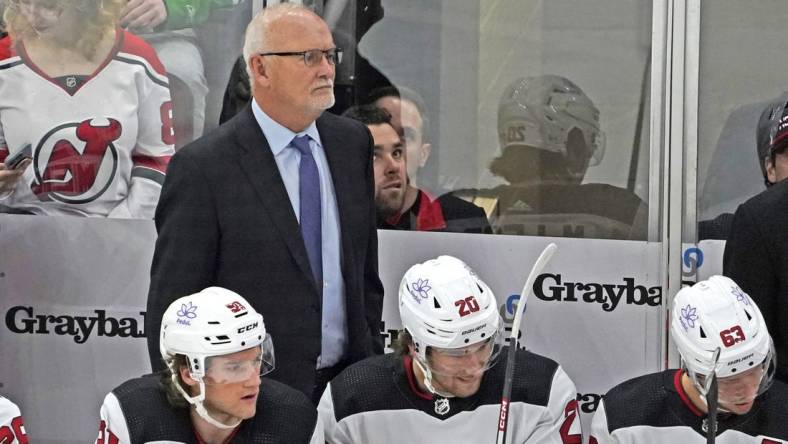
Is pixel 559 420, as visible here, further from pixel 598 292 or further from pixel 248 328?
pixel 598 292

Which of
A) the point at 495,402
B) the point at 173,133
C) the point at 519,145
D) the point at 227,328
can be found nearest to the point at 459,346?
the point at 495,402

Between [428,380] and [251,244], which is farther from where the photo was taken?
[251,244]

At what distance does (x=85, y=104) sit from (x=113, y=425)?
190 cm

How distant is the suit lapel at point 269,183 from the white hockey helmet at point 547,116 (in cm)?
112

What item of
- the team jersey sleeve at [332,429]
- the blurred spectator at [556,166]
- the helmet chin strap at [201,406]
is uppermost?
the blurred spectator at [556,166]

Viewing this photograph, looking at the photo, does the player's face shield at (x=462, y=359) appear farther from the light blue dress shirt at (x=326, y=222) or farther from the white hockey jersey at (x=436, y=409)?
the light blue dress shirt at (x=326, y=222)

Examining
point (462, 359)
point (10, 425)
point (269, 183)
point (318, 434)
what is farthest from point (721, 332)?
point (10, 425)

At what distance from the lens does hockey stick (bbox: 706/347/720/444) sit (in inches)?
148

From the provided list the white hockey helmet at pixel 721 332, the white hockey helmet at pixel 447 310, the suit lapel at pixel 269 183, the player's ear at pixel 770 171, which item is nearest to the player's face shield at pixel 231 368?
the white hockey helmet at pixel 447 310

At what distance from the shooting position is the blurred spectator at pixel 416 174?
5.50 metres

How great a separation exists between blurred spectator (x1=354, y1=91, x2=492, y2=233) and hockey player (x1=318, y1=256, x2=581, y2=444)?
1.23 m

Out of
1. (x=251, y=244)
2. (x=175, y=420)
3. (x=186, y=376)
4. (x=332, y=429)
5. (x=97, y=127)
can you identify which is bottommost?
(x=332, y=429)

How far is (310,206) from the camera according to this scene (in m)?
4.60

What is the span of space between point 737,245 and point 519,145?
1225mm
